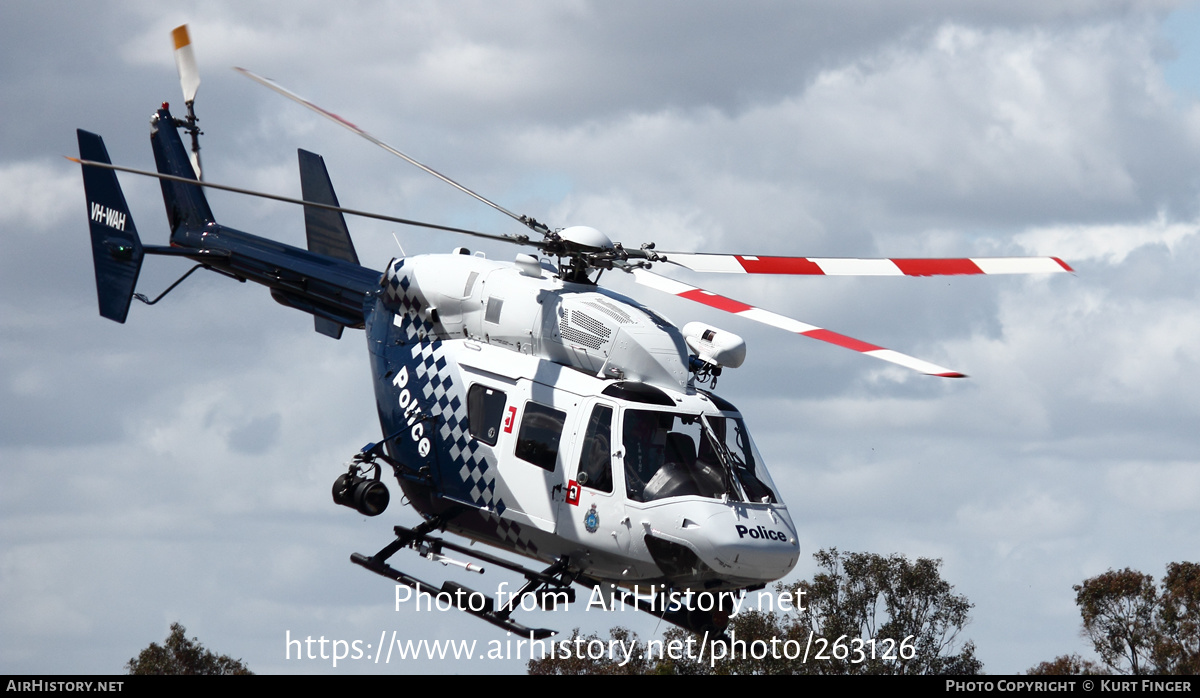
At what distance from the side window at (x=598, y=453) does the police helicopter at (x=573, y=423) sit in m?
0.02

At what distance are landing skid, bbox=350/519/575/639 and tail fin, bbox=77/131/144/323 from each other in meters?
7.64

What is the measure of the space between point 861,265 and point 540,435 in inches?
192

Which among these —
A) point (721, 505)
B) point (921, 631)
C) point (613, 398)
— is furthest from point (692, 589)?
point (921, 631)

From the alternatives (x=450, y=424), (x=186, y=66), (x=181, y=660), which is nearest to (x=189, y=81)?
(x=186, y=66)

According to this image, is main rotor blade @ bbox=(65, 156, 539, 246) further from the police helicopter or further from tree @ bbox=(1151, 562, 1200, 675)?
tree @ bbox=(1151, 562, 1200, 675)

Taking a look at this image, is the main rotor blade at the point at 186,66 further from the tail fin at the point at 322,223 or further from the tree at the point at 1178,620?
the tree at the point at 1178,620

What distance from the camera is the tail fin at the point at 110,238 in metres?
26.7

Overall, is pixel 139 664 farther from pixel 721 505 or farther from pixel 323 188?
pixel 721 505

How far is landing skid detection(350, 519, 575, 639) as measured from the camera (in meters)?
20.8

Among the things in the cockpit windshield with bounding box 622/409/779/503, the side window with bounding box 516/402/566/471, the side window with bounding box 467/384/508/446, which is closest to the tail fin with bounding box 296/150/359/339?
the side window with bounding box 467/384/508/446

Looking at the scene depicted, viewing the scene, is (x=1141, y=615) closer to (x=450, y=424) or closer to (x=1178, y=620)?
(x=1178, y=620)

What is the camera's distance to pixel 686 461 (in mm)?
19812

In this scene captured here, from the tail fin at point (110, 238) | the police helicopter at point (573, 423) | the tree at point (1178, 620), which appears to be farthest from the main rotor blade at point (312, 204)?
the tree at point (1178, 620)

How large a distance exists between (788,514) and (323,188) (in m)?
11.4
